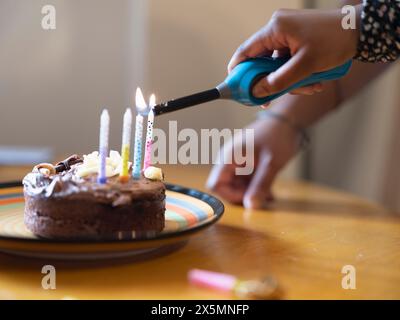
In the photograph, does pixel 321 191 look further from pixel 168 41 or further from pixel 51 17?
pixel 51 17

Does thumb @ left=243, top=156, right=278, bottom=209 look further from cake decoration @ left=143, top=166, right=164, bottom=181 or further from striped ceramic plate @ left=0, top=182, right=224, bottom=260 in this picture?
cake decoration @ left=143, top=166, right=164, bottom=181

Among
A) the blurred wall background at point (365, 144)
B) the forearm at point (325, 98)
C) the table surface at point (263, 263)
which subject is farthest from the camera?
the blurred wall background at point (365, 144)

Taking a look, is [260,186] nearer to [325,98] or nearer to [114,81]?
[325,98]

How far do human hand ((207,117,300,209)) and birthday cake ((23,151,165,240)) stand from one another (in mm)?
431

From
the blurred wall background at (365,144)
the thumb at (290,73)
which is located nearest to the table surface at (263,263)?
the thumb at (290,73)

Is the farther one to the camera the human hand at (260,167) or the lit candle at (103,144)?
the human hand at (260,167)

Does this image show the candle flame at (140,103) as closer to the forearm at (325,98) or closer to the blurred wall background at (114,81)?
the forearm at (325,98)

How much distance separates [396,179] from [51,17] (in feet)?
3.92

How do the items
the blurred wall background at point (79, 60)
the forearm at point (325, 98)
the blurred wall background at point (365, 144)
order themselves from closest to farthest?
1. the forearm at point (325, 98)
2. the blurred wall background at point (79, 60)
3. the blurred wall background at point (365, 144)

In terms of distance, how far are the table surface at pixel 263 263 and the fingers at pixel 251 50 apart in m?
0.26

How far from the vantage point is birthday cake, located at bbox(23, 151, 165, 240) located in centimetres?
73

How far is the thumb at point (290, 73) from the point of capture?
2.57 ft

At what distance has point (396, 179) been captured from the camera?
1862 millimetres

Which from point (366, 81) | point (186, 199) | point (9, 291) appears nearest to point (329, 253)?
point (186, 199)
